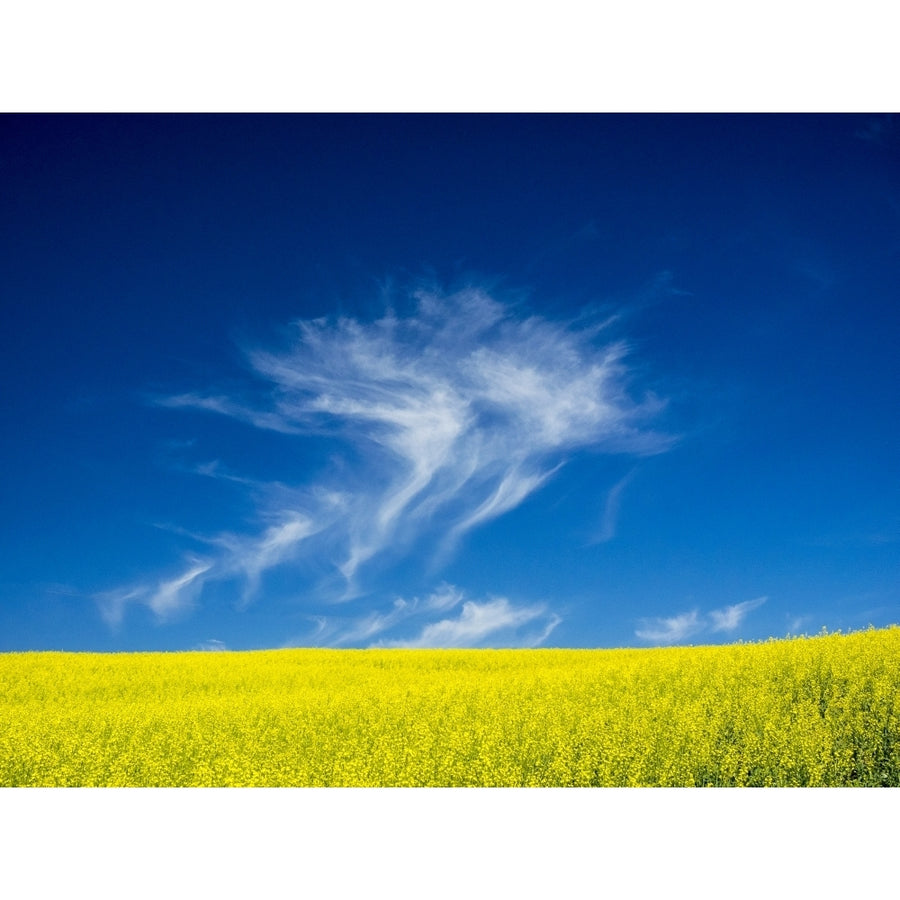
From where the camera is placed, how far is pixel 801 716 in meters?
5.26

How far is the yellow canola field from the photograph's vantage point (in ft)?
14.5

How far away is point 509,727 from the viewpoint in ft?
16.7

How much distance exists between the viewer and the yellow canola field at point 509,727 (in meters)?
4.42
